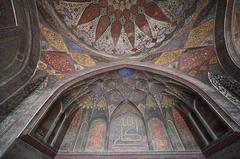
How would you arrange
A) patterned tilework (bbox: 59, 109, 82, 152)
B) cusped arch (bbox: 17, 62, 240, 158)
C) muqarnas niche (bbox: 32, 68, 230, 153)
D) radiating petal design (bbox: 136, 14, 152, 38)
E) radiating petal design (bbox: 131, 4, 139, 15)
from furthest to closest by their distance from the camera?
radiating petal design (bbox: 136, 14, 152, 38) → radiating petal design (bbox: 131, 4, 139, 15) → patterned tilework (bbox: 59, 109, 82, 152) → muqarnas niche (bbox: 32, 68, 230, 153) → cusped arch (bbox: 17, 62, 240, 158)

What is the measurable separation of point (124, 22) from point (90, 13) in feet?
5.44

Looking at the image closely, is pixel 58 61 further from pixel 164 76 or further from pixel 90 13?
pixel 164 76

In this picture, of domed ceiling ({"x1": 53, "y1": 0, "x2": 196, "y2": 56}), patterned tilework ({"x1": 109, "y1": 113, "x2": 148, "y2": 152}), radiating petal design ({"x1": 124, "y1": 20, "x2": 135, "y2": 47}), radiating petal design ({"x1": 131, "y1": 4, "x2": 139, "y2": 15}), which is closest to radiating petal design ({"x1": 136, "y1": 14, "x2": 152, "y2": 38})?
domed ceiling ({"x1": 53, "y1": 0, "x2": 196, "y2": 56})

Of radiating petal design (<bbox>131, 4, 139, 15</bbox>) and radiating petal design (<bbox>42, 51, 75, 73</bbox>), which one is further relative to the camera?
radiating petal design (<bbox>131, 4, 139, 15</bbox>)

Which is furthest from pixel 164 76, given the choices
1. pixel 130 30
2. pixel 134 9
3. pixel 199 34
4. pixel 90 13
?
pixel 90 13

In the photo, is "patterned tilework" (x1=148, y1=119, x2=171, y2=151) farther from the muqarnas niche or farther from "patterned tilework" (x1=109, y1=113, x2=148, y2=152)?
"patterned tilework" (x1=109, y1=113, x2=148, y2=152)

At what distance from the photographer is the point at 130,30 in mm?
7582

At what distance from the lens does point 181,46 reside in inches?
265

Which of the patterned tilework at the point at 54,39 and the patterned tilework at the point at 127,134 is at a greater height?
the patterned tilework at the point at 54,39

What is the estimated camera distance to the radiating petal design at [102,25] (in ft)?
24.2

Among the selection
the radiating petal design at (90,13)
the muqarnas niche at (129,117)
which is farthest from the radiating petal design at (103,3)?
the muqarnas niche at (129,117)

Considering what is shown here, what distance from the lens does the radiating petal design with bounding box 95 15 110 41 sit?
7387mm

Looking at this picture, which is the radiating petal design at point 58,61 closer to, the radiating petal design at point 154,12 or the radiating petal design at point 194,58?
the radiating petal design at point 154,12

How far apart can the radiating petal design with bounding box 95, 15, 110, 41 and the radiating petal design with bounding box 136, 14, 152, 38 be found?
1.46 meters
